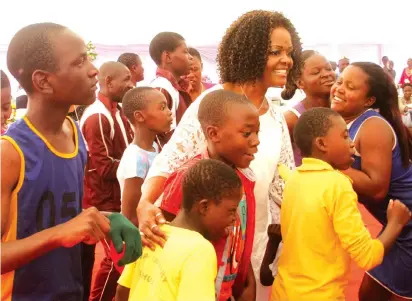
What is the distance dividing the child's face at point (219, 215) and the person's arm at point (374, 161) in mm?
1031

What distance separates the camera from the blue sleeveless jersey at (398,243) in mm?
2592

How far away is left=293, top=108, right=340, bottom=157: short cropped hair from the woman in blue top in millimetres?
378

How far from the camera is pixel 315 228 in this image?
6.61 ft

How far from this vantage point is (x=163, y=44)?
4188 millimetres

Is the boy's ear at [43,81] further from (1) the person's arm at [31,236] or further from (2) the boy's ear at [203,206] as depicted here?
(2) the boy's ear at [203,206]

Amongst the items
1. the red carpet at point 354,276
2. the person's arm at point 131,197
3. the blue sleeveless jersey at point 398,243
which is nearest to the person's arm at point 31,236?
the person's arm at point 131,197

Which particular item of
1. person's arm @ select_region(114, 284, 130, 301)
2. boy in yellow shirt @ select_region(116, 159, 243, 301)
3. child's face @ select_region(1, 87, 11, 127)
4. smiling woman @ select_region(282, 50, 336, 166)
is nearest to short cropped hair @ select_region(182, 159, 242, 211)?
boy in yellow shirt @ select_region(116, 159, 243, 301)

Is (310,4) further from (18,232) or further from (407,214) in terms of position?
(18,232)

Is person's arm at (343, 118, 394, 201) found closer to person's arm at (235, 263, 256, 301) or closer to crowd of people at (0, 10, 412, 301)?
crowd of people at (0, 10, 412, 301)

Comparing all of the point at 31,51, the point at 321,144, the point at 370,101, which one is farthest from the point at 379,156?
the point at 31,51

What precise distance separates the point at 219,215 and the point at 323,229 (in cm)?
59

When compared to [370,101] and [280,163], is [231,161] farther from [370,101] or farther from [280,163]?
[370,101]

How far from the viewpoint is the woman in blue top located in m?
2.49

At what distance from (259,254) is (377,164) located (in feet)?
2.48
